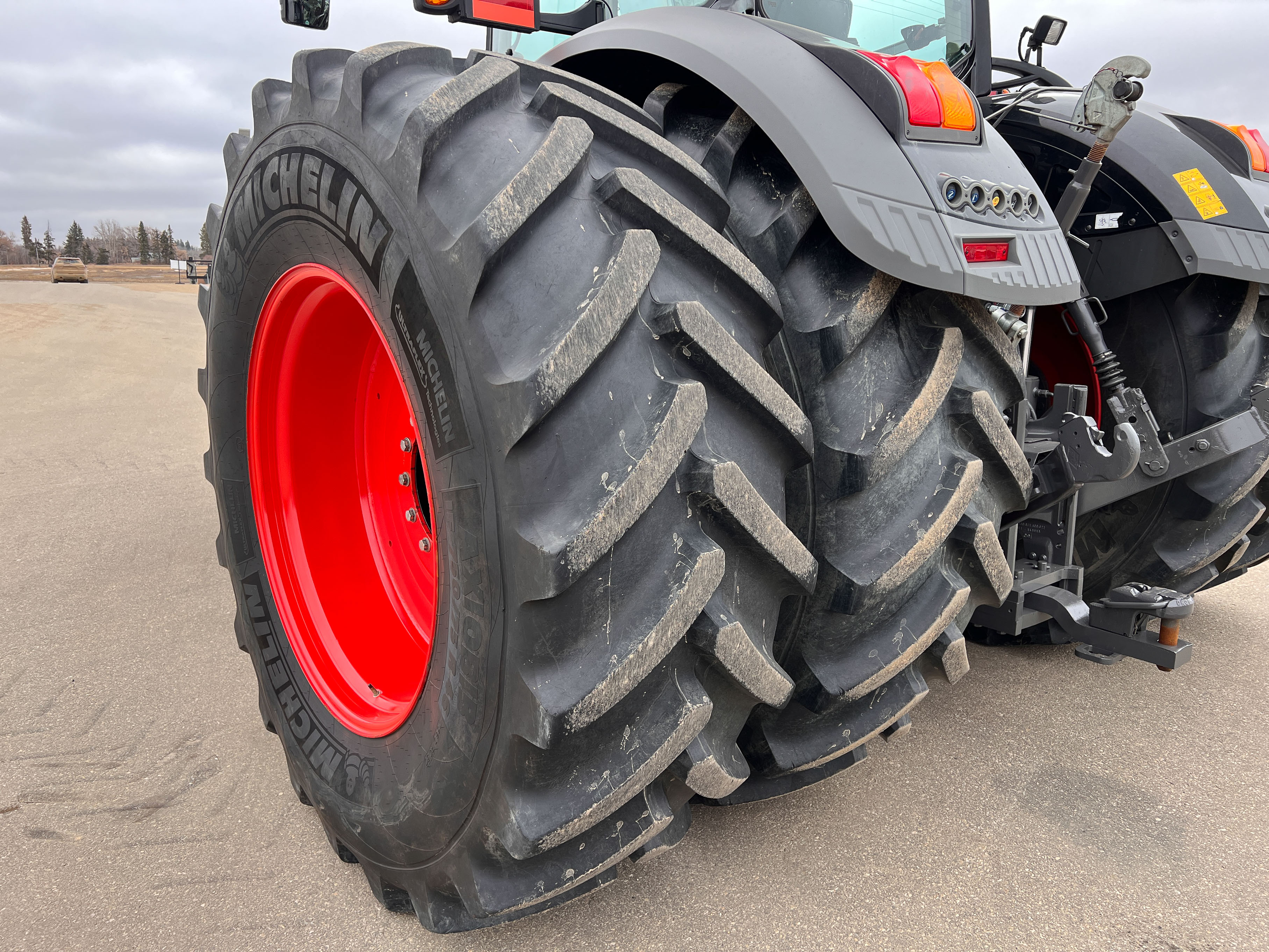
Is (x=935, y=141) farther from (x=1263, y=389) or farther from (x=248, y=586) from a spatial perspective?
(x=248, y=586)

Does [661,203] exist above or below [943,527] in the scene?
above

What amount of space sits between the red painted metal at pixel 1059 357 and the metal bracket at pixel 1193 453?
370mm

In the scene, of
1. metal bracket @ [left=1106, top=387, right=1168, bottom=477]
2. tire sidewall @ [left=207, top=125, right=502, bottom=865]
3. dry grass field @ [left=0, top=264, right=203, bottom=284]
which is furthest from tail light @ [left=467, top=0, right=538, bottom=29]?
dry grass field @ [left=0, top=264, right=203, bottom=284]

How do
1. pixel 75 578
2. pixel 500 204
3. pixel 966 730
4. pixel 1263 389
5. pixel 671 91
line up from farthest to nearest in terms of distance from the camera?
pixel 75 578 < pixel 966 730 < pixel 1263 389 < pixel 671 91 < pixel 500 204

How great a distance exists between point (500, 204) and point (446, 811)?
2.99 feet

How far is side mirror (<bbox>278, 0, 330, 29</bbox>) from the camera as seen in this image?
175 centimetres

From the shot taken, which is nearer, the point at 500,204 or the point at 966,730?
the point at 500,204

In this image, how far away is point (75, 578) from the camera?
125 inches

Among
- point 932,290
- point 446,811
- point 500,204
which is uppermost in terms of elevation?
point 500,204

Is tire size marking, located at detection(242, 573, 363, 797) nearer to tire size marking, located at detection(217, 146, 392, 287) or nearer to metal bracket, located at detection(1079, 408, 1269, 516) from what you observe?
tire size marking, located at detection(217, 146, 392, 287)

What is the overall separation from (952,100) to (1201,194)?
1011 millimetres

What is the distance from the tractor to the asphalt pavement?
15 centimetres

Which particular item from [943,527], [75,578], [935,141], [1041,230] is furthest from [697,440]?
[75,578]

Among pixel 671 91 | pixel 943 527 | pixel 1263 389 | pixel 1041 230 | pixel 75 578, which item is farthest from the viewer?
pixel 75 578
